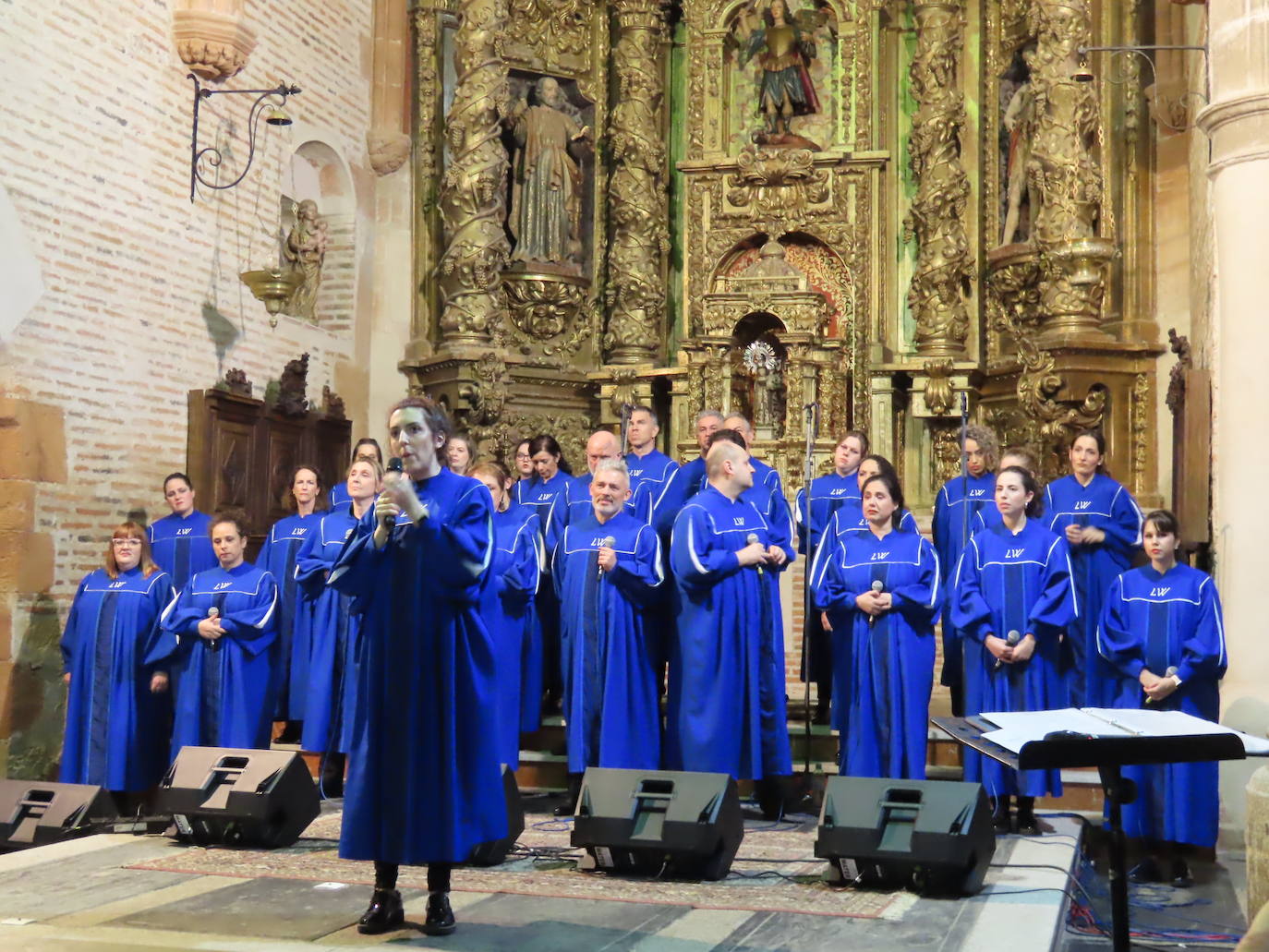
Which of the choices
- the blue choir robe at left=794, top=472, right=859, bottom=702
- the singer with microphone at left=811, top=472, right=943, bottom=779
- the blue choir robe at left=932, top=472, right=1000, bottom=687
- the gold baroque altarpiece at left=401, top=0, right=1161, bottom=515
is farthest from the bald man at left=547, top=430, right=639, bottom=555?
the gold baroque altarpiece at left=401, top=0, right=1161, bottom=515

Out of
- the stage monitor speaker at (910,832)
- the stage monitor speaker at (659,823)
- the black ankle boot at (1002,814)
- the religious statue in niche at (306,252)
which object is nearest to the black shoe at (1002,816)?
the black ankle boot at (1002,814)

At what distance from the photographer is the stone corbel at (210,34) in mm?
10875

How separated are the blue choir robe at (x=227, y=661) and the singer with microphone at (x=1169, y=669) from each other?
178 inches

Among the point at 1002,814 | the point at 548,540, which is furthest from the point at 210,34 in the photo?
the point at 1002,814

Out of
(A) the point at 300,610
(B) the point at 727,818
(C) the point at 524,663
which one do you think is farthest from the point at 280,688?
(B) the point at 727,818

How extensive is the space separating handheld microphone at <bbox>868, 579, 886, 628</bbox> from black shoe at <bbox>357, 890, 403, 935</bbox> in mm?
3328

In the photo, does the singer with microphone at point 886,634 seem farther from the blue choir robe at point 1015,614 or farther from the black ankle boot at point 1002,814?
the black ankle boot at point 1002,814

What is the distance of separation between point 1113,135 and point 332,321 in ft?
21.9

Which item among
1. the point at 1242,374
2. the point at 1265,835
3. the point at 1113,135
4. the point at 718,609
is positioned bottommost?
the point at 1265,835

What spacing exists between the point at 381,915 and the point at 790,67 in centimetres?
1051

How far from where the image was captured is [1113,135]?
12.5 meters

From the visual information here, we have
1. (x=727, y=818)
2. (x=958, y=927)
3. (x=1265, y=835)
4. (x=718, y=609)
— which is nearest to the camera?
(x=1265, y=835)

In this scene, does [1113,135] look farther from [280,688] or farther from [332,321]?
[280,688]

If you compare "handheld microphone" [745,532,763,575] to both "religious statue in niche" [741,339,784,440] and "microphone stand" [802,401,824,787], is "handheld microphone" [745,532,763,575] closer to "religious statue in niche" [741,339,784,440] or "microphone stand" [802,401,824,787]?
"microphone stand" [802,401,824,787]
